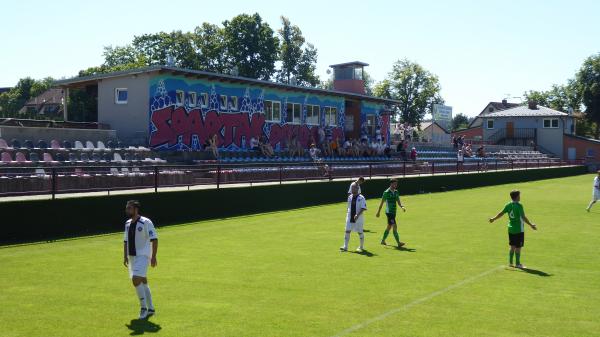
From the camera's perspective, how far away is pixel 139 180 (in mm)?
21359

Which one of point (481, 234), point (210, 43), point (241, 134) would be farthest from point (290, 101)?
point (210, 43)

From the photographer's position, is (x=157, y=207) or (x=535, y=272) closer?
(x=535, y=272)

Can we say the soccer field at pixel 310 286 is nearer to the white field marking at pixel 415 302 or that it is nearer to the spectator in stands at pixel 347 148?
the white field marking at pixel 415 302

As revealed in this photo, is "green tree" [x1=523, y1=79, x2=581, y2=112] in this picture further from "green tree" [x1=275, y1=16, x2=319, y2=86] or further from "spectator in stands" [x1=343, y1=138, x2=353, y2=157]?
"spectator in stands" [x1=343, y1=138, x2=353, y2=157]

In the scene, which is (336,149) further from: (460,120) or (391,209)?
(460,120)

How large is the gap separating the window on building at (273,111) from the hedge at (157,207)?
32.9 feet

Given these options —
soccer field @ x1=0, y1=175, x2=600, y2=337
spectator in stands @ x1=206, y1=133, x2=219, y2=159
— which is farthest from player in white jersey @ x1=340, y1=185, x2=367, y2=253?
spectator in stands @ x1=206, y1=133, x2=219, y2=159

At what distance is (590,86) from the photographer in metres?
101

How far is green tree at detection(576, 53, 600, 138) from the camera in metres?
100

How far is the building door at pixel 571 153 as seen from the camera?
3327 inches

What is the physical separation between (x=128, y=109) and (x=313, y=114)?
1664 centimetres

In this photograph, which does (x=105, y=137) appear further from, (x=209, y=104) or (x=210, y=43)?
(x=210, y=43)

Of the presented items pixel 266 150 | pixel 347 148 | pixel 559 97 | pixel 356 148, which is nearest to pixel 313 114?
pixel 347 148

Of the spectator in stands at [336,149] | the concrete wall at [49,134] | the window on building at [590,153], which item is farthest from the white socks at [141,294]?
the window on building at [590,153]
